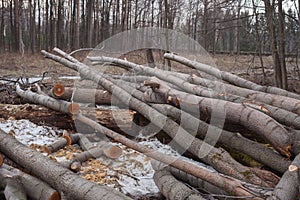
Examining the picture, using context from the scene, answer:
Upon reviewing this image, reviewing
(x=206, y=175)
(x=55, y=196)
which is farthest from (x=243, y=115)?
(x=55, y=196)

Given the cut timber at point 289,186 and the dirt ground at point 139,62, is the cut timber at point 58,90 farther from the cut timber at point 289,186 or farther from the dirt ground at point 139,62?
the cut timber at point 289,186

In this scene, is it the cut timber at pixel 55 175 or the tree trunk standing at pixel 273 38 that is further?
the tree trunk standing at pixel 273 38

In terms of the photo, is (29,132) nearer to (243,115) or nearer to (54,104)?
(54,104)

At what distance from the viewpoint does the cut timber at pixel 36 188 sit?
10.1 feet

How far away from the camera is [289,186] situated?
8.97ft

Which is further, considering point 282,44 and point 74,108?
point 282,44

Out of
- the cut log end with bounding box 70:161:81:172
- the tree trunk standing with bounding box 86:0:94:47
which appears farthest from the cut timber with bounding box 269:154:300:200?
the tree trunk standing with bounding box 86:0:94:47

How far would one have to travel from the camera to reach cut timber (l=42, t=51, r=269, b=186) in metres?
3.39

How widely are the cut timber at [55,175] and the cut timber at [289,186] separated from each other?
128cm

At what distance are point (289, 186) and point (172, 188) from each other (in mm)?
1106

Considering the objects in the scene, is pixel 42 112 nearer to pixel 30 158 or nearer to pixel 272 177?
pixel 30 158

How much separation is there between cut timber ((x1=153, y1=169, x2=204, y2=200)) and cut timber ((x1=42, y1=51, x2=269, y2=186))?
1.61 feet

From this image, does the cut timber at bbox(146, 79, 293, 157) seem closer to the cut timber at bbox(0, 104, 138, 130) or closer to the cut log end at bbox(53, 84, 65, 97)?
the cut timber at bbox(0, 104, 138, 130)

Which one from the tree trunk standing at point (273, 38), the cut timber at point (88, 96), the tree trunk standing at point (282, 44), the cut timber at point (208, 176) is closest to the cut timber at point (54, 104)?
the cut timber at point (88, 96)
